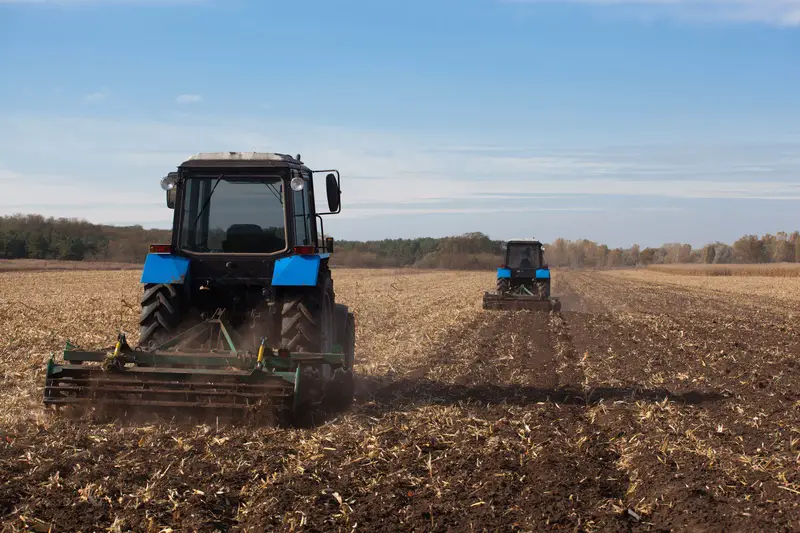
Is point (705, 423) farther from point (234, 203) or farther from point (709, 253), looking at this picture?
point (709, 253)

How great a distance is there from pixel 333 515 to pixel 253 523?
44cm

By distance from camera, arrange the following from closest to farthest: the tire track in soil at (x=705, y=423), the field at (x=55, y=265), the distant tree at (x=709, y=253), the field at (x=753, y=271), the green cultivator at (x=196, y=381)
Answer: the tire track in soil at (x=705, y=423), the green cultivator at (x=196, y=381), the field at (x=55, y=265), the field at (x=753, y=271), the distant tree at (x=709, y=253)

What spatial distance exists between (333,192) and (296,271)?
1126 millimetres

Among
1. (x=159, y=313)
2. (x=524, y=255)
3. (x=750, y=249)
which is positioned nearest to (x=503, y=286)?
(x=524, y=255)

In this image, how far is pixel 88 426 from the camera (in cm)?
609

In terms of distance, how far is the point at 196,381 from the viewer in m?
6.19

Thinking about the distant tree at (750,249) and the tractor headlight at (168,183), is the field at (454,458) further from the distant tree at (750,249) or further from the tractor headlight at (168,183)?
the distant tree at (750,249)

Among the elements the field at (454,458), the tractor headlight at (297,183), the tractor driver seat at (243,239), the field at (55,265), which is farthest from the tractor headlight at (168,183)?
the field at (55,265)

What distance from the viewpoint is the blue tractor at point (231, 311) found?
6.18 metres

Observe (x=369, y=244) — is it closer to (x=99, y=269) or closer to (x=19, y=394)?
(x=99, y=269)

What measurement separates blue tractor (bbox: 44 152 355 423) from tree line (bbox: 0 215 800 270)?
751 mm

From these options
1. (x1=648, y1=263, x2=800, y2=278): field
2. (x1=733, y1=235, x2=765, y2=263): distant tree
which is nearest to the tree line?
(x1=733, y1=235, x2=765, y2=263): distant tree

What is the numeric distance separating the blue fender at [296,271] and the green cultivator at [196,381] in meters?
0.67

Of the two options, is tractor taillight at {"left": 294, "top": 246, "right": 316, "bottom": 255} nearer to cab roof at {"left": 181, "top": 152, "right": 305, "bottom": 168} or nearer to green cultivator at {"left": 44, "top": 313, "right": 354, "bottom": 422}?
cab roof at {"left": 181, "top": 152, "right": 305, "bottom": 168}
